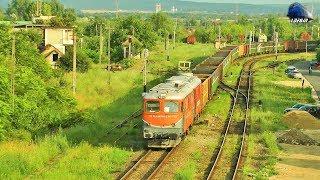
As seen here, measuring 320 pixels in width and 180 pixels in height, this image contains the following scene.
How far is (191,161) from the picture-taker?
79.2ft

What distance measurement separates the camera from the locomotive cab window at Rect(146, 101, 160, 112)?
83.4 ft

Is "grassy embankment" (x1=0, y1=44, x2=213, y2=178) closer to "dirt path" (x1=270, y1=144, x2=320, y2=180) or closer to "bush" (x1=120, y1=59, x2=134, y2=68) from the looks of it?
"dirt path" (x1=270, y1=144, x2=320, y2=180)

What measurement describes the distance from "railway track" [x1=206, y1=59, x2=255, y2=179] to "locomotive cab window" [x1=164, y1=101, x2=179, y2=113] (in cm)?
268

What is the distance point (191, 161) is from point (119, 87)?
88.5ft

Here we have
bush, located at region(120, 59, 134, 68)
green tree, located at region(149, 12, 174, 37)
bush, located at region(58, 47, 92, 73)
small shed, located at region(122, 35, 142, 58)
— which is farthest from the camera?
green tree, located at region(149, 12, 174, 37)

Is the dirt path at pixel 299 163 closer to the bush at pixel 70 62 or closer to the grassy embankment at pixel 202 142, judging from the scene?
the grassy embankment at pixel 202 142

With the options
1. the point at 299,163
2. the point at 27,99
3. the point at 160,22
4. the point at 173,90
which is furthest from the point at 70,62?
the point at 160,22

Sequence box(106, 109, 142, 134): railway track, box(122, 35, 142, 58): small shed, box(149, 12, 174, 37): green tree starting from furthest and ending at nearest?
box(149, 12, 174, 37): green tree
box(122, 35, 142, 58): small shed
box(106, 109, 142, 134): railway track

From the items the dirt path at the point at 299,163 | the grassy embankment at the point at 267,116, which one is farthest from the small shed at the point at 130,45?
A: the dirt path at the point at 299,163

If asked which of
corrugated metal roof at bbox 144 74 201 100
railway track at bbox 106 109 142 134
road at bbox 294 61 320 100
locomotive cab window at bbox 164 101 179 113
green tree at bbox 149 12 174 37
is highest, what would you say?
green tree at bbox 149 12 174 37

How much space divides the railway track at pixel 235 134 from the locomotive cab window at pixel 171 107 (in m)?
2.68

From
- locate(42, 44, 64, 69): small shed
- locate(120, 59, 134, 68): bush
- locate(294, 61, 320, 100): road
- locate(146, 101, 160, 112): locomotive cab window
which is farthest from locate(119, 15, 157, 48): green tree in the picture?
locate(146, 101, 160, 112): locomotive cab window

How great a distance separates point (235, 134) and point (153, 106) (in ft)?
23.0

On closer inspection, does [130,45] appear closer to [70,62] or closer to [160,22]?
[70,62]
